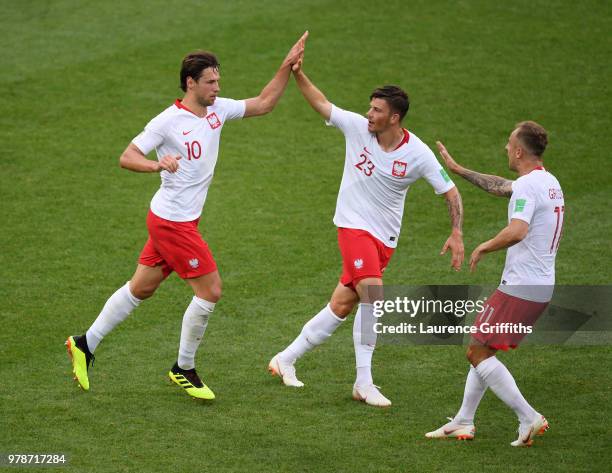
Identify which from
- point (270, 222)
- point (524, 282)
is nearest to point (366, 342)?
point (524, 282)

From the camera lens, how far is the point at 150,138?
689 cm

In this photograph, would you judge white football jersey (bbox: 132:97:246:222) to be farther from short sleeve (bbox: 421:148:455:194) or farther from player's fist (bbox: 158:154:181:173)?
short sleeve (bbox: 421:148:455:194)

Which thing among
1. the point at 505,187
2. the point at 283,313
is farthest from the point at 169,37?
the point at 505,187

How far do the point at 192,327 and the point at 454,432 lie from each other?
79.4 inches

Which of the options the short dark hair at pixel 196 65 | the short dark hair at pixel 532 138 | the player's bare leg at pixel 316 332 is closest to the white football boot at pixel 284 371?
the player's bare leg at pixel 316 332

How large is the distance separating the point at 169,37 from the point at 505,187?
30.0ft

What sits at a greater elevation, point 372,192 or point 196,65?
point 196,65

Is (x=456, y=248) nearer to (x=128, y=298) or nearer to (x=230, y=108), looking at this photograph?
(x=230, y=108)

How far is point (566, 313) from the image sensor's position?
8.98 m

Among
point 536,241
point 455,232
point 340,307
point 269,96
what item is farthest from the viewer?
point 269,96

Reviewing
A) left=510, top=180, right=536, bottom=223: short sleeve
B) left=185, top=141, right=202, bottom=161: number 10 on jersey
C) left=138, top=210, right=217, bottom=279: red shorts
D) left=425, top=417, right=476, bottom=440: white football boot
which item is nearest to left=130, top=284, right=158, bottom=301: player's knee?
left=138, top=210, right=217, bottom=279: red shorts

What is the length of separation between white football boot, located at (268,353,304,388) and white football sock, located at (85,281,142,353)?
116cm

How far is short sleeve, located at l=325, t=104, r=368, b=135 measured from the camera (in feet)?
23.7
